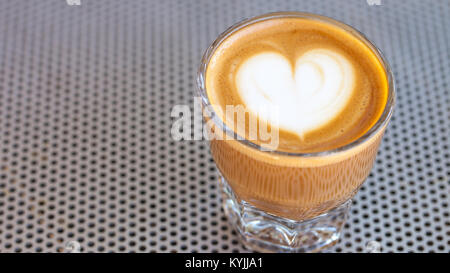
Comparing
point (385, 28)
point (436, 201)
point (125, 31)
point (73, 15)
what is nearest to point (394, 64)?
point (385, 28)

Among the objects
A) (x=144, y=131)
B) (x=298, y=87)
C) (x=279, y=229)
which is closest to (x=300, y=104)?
(x=298, y=87)

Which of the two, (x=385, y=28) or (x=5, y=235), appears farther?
(x=385, y=28)

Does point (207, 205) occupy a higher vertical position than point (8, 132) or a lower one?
lower

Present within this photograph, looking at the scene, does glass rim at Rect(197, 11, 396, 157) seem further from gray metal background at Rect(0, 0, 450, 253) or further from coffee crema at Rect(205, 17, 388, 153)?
gray metal background at Rect(0, 0, 450, 253)

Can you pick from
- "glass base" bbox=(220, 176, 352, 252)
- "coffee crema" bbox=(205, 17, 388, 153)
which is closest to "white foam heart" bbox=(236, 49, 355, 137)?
"coffee crema" bbox=(205, 17, 388, 153)

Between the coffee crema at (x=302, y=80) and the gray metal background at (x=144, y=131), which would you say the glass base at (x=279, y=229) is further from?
the coffee crema at (x=302, y=80)

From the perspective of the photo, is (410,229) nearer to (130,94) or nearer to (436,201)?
(436,201)

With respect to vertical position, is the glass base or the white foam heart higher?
the white foam heart
